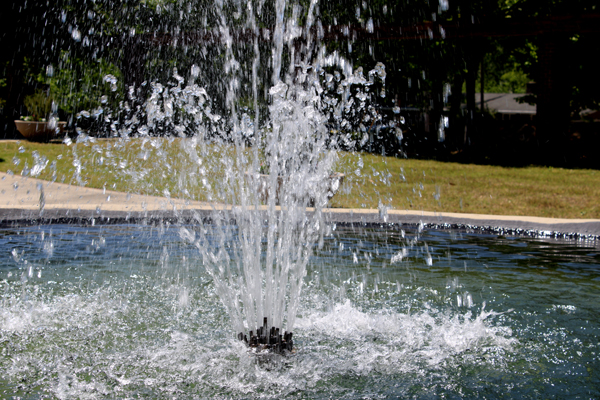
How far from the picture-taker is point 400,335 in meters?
4.24

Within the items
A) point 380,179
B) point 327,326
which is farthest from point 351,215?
point 380,179

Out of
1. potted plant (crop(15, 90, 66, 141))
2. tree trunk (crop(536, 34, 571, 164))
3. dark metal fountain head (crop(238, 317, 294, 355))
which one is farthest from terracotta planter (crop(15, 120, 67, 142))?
dark metal fountain head (crop(238, 317, 294, 355))

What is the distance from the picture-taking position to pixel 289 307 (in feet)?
13.2

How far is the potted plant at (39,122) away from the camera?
19.2m

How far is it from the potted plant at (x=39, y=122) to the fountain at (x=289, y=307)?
1208cm

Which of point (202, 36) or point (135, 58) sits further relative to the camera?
point (135, 58)

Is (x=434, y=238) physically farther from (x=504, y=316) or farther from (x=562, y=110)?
(x=562, y=110)

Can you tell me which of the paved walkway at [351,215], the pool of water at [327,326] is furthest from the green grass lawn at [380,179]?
the pool of water at [327,326]

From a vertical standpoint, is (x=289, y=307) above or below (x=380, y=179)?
below

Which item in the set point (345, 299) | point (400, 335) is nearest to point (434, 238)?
point (345, 299)

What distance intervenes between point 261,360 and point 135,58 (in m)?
18.2

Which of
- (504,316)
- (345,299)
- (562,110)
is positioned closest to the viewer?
(504,316)

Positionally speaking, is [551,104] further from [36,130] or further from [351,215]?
[36,130]

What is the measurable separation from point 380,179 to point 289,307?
9894 millimetres
